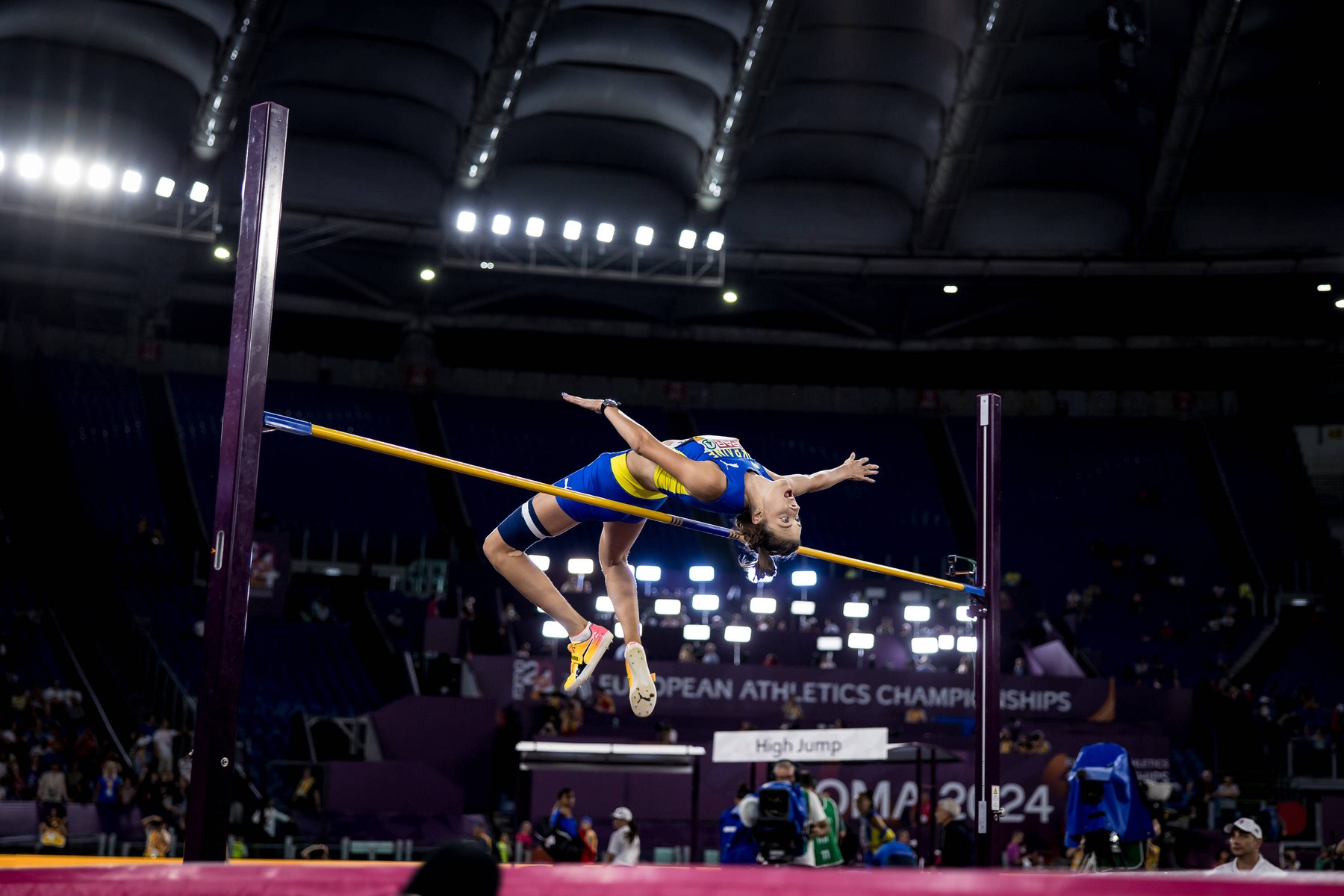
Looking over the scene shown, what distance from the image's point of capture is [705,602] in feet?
82.5

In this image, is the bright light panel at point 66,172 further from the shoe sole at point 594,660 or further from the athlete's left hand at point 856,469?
the athlete's left hand at point 856,469

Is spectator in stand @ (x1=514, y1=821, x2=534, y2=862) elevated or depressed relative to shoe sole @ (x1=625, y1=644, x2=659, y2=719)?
depressed

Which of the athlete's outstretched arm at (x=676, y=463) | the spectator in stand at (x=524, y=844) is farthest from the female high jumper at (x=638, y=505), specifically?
the spectator in stand at (x=524, y=844)

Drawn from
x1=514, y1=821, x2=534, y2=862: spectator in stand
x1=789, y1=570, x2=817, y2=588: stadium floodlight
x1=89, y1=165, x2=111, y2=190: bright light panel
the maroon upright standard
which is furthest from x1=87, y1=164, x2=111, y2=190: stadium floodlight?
the maroon upright standard

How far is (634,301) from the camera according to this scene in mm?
33688

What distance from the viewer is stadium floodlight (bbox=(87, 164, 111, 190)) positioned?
2453 cm

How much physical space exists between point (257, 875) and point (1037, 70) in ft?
84.8

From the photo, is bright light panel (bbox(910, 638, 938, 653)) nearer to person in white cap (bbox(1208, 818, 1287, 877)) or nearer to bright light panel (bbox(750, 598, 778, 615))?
bright light panel (bbox(750, 598, 778, 615))

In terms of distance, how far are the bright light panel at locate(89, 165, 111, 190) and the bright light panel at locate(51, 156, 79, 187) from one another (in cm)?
31

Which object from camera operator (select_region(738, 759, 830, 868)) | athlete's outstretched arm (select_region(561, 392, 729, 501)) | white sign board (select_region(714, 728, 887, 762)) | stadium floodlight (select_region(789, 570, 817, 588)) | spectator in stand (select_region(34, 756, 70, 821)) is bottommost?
spectator in stand (select_region(34, 756, 70, 821))

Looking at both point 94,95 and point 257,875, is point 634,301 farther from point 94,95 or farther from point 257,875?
point 257,875

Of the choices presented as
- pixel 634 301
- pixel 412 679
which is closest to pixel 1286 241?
pixel 634 301

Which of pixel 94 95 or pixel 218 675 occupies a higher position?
pixel 94 95

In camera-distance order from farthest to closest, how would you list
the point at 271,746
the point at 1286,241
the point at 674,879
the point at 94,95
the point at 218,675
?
1. the point at 1286,241
2. the point at 94,95
3. the point at 271,746
4. the point at 218,675
5. the point at 674,879
